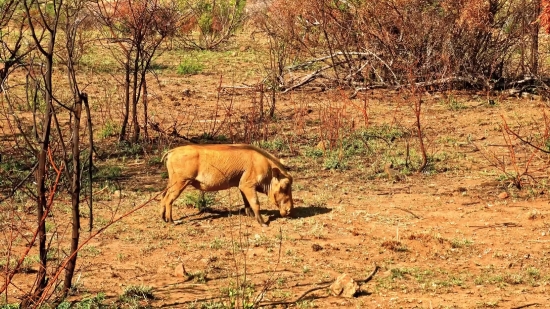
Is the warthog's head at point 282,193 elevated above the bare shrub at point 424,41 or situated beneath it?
situated beneath

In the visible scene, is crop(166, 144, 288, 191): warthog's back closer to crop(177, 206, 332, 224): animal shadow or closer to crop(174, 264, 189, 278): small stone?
crop(177, 206, 332, 224): animal shadow

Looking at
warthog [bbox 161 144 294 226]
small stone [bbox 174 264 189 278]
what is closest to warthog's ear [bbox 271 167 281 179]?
warthog [bbox 161 144 294 226]

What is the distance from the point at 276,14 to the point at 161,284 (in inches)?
445

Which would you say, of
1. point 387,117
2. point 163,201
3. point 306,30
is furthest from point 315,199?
point 306,30

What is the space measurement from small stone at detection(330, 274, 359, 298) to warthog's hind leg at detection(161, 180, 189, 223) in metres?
2.24

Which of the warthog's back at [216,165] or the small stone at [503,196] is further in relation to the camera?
the small stone at [503,196]

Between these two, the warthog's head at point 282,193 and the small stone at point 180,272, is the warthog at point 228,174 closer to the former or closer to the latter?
the warthog's head at point 282,193

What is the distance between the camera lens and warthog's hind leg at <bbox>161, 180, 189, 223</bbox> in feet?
26.0

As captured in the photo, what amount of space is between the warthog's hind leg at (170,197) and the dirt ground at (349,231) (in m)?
0.12

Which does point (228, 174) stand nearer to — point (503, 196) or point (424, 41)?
point (503, 196)

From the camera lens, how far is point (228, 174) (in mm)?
7973

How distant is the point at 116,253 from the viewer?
7.10 meters

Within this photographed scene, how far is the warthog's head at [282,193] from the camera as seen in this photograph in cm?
808

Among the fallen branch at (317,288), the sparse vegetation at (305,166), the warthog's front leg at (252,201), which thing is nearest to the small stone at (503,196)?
the sparse vegetation at (305,166)
